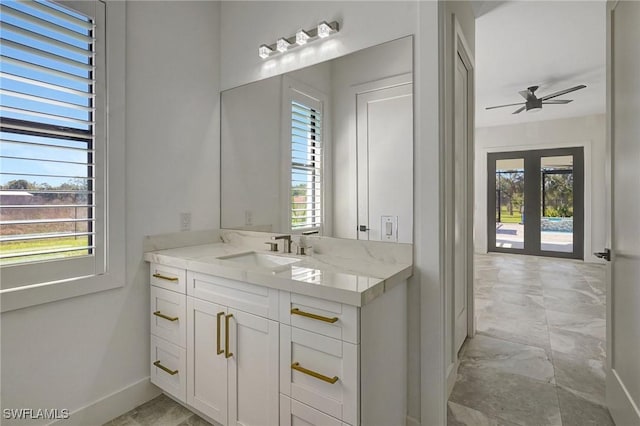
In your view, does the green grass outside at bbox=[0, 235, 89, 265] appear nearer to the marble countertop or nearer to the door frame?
the marble countertop

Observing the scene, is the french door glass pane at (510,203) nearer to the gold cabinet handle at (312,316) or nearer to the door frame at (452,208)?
the door frame at (452,208)

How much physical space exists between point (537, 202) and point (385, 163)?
620cm

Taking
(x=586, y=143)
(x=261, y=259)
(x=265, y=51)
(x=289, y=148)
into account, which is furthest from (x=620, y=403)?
(x=586, y=143)

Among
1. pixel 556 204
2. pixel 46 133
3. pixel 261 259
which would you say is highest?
pixel 46 133

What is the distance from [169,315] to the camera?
1.91 meters

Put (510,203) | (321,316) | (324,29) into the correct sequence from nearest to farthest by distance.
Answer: (321,316)
(324,29)
(510,203)

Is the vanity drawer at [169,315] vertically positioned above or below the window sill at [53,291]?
below

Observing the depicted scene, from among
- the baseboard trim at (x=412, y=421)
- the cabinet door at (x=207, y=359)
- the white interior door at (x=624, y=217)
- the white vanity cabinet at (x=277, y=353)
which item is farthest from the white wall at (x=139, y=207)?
the white interior door at (x=624, y=217)

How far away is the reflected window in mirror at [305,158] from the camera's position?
2053mm

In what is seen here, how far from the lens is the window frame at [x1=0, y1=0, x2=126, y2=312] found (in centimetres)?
169

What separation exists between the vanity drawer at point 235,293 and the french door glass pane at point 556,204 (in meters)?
6.88

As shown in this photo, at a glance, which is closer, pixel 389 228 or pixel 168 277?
pixel 389 228

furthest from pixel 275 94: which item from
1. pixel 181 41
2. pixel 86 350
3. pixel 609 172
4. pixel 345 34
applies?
pixel 609 172

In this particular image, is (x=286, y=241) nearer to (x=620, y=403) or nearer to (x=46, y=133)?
(x=46, y=133)
